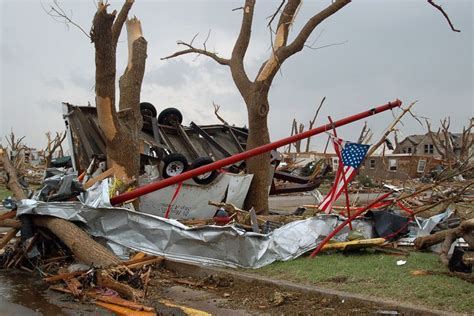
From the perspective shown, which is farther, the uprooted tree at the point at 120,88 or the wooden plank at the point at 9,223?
the uprooted tree at the point at 120,88

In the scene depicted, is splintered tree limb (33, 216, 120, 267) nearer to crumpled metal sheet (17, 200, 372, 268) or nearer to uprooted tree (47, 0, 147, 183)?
crumpled metal sheet (17, 200, 372, 268)

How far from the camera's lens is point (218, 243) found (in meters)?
7.59

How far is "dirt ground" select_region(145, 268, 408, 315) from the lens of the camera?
5.46 meters

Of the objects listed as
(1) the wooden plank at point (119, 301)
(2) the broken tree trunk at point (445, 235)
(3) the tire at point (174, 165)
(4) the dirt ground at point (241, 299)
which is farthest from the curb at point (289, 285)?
(3) the tire at point (174, 165)

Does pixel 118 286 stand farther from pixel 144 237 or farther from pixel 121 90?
pixel 121 90

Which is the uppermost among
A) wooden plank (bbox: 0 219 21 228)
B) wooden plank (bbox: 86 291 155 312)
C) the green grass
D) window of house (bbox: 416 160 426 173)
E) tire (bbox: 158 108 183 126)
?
tire (bbox: 158 108 183 126)

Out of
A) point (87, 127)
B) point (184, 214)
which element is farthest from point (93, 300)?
point (87, 127)

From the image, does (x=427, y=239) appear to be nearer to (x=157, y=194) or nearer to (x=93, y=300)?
Answer: (x=93, y=300)

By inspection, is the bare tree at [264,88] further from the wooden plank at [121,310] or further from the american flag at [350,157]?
the wooden plank at [121,310]

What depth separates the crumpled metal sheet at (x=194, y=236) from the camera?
748cm

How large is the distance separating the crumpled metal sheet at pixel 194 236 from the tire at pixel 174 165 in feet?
11.1

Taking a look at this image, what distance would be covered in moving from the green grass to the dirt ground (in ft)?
0.96

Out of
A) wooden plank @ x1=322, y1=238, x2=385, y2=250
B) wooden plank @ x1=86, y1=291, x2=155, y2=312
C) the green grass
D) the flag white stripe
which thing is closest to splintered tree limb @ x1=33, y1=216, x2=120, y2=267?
wooden plank @ x1=86, y1=291, x2=155, y2=312

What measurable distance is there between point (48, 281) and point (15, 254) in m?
1.72
